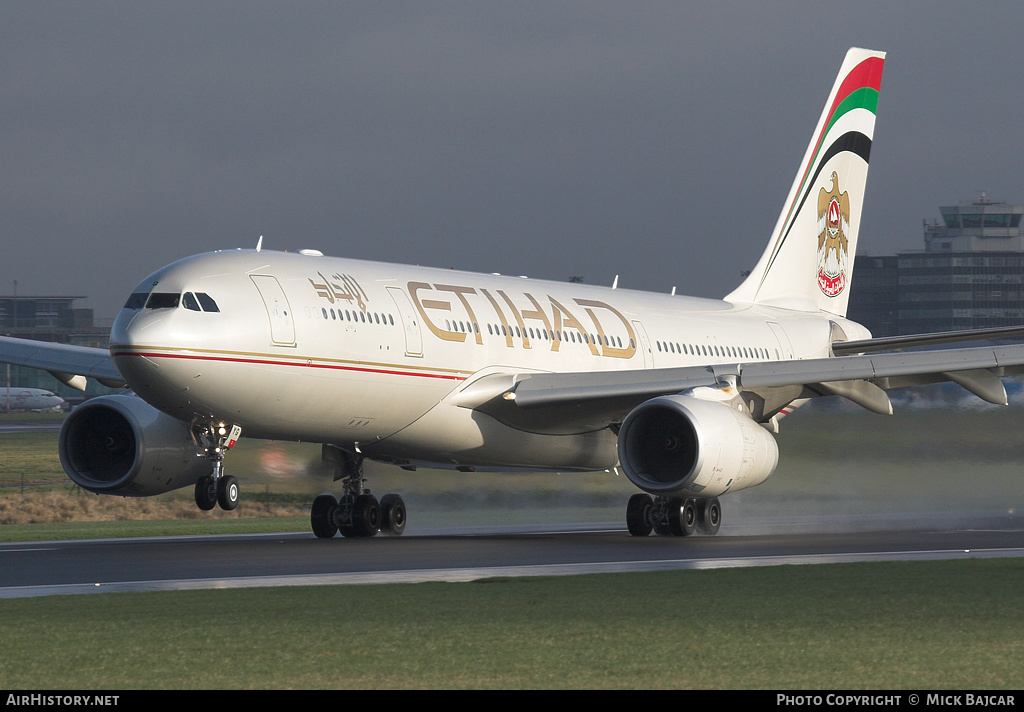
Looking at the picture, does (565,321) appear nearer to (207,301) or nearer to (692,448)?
(692,448)

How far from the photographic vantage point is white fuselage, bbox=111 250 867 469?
1995cm

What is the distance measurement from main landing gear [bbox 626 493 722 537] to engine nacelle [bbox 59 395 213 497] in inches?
298

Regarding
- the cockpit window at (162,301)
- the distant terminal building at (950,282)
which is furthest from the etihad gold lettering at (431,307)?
the distant terminal building at (950,282)

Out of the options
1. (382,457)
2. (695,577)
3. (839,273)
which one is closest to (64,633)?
(695,577)

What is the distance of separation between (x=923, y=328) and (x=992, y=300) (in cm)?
969

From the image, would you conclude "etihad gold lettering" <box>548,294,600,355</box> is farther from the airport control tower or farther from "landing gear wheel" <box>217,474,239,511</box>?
the airport control tower

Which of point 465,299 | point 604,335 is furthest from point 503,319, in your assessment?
point 604,335

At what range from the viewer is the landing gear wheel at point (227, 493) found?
64.5 feet

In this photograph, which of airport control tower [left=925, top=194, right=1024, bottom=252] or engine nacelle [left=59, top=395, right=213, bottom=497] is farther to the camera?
airport control tower [left=925, top=194, right=1024, bottom=252]

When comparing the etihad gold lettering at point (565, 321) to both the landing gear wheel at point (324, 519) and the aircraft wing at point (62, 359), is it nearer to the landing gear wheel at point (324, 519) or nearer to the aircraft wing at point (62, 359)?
the landing gear wheel at point (324, 519)

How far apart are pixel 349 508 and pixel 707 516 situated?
6208 millimetres

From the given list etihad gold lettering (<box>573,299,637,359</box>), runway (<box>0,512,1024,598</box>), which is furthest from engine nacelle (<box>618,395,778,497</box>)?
etihad gold lettering (<box>573,299,637,359</box>)

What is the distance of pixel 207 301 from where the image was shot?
2019 centimetres

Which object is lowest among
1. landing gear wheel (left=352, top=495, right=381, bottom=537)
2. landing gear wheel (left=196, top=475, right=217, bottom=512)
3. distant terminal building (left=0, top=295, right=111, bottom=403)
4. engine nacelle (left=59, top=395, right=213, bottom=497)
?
landing gear wheel (left=352, top=495, right=381, bottom=537)
